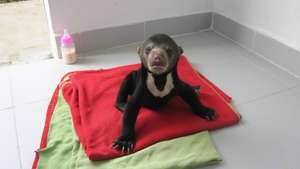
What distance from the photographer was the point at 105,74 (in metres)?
1.30

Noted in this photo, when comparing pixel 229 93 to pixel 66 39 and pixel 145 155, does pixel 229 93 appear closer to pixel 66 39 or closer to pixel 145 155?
pixel 145 155

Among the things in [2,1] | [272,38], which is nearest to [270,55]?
[272,38]

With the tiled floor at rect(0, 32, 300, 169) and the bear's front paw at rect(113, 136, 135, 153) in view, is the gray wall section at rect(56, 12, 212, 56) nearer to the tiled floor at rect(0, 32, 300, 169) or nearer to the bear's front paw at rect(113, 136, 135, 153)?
the tiled floor at rect(0, 32, 300, 169)

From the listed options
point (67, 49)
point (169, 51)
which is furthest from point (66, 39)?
point (169, 51)

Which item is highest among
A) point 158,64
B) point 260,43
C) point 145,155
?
point 158,64

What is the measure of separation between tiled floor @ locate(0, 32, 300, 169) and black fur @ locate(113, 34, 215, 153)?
0.14 m

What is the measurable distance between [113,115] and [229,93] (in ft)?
1.45

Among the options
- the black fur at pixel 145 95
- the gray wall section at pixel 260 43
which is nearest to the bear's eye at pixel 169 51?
the black fur at pixel 145 95

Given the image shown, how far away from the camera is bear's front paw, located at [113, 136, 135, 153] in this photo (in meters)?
0.94

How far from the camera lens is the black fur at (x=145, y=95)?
947mm

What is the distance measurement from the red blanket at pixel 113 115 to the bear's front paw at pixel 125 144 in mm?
14

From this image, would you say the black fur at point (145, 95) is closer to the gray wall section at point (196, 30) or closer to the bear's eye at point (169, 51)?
the bear's eye at point (169, 51)

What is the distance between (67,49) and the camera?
144 cm

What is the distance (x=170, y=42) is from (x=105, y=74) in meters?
0.43
